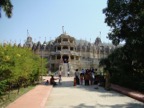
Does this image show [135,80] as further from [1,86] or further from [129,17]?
[1,86]

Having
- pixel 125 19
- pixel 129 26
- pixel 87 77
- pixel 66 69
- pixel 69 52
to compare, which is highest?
pixel 69 52

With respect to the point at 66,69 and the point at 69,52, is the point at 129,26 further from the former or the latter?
the point at 69,52

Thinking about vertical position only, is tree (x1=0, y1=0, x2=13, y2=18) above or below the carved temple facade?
below

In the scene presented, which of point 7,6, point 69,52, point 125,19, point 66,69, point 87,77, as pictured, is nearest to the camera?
point 7,6

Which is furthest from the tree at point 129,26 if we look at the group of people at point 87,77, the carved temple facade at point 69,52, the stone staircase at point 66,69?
the carved temple facade at point 69,52

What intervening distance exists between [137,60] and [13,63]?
1242 cm

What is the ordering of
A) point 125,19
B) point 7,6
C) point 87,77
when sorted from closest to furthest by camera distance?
point 7,6 → point 87,77 → point 125,19

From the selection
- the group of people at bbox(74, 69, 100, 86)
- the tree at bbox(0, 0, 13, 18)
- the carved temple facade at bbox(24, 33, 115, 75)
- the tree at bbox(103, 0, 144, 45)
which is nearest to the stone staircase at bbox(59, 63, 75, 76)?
the carved temple facade at bbox(24, 33, 115, 75)

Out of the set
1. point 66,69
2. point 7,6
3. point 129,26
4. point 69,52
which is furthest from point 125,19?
point 69,52

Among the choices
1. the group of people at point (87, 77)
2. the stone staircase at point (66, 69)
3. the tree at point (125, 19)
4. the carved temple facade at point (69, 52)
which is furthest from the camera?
the carved temple facade at point (69, 52)

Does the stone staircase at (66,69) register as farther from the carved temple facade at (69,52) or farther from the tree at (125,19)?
the tree at (125,19)

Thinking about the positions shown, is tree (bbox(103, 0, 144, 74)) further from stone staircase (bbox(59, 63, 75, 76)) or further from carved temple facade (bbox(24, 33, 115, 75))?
carved temple facade (bbox(24, 33, 115, 75))

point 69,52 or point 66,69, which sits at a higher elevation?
point 69,52

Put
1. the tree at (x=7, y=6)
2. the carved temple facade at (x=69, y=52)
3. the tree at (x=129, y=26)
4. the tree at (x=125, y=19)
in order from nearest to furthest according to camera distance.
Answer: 1. the tree at (x=7, y=6)
2. the tree at (x=129, y=26)
3. the tree at (x=125, y=19)
4. the carved temple facade at (x=69, y=52)
